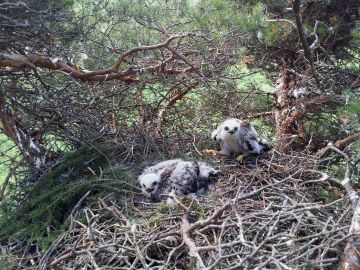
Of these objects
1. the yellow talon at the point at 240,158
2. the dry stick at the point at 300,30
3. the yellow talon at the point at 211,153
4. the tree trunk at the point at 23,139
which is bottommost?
the yellow talon at the point at 240,158

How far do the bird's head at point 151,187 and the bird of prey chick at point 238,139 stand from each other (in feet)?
3.18

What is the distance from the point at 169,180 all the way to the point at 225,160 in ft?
2.63

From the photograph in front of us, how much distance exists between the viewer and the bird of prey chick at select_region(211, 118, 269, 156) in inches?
202

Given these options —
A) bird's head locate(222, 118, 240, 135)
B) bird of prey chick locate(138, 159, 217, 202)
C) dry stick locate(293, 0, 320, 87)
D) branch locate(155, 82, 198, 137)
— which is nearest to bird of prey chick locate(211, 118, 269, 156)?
bird's head locate(222, 118, 240, 135)

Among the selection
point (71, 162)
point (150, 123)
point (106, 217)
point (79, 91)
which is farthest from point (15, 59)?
point (150, 123)

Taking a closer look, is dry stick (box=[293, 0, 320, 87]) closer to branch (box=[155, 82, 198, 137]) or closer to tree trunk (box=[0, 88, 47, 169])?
branch (box=[155, 82, 198, 137])

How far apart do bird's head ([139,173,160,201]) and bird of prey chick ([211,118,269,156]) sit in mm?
969

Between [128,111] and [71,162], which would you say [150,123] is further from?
[71,162]

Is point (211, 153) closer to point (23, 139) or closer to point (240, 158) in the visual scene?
point (240, 158)

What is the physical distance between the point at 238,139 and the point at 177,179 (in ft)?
2.78

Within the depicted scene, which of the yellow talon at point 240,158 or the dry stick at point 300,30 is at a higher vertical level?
the dry stick at point 300,30

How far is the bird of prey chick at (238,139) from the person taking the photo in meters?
5.13

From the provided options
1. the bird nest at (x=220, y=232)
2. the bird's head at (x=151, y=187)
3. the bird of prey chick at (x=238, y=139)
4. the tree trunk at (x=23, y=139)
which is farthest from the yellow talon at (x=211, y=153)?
the tree trunk at (x=23, y=139)

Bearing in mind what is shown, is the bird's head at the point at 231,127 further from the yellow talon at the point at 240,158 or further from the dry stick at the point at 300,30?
the dry stick at the point at 300,30
